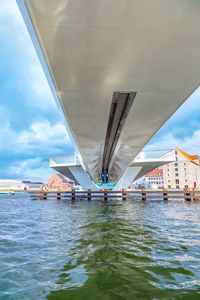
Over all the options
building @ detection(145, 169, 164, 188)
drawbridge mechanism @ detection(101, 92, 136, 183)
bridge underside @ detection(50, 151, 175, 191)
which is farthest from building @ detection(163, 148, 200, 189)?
drawbridge mechanism @ detection(101, 92, 136, 183)

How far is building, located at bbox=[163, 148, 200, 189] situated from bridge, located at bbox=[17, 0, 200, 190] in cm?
4779

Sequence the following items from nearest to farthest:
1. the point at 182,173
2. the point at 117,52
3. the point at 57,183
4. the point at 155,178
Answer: the point at 117,52
the point at 182,173
the point at 57,183
the point at 155,178

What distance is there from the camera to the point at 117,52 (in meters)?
4.13

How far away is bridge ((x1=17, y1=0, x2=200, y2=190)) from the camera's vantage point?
3.06 m

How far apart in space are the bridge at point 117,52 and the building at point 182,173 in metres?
47.8

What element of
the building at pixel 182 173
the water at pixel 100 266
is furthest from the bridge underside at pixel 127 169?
the building at pixel 182 173

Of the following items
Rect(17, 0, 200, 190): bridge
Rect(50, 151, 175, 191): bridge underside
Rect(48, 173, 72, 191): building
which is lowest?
Rect(48, 173, 72, 191): building

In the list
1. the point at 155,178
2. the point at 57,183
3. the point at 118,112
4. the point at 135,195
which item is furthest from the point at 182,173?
the point at 118,112

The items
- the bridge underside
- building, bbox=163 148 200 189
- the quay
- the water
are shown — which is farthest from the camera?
building, bbox=163 148 200 189

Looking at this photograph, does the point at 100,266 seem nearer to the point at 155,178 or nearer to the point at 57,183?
the point at 57,183

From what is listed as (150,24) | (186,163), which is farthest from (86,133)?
(186,163)

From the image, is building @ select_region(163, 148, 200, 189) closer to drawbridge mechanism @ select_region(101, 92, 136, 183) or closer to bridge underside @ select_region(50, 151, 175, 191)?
bridge underside @ select_region(50, 151, 175, 191)

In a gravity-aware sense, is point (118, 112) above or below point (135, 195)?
above

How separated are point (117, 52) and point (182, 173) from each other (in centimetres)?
5210
